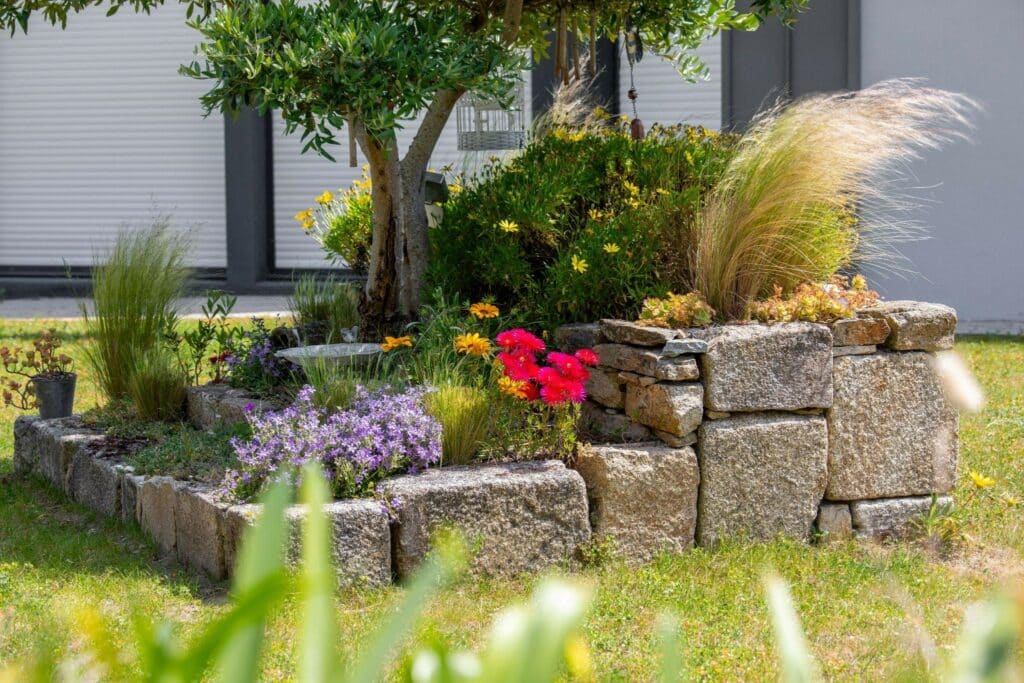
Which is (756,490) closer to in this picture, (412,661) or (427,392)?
(427,392)

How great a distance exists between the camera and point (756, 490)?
13.3ft

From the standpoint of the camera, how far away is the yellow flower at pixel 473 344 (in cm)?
422

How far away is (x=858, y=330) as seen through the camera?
4137 millimetres

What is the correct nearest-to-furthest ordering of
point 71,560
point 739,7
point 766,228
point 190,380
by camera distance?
point 71,560 → point 766,228 → point 190,380 → point 739,7

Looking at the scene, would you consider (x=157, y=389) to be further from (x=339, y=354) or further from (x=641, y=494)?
(x=641, y=494)

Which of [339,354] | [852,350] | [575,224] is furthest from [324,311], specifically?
[852,350]

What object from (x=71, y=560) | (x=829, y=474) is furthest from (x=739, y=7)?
(x=71, y=560)

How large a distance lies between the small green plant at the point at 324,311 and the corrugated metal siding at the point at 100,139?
22.2 ft

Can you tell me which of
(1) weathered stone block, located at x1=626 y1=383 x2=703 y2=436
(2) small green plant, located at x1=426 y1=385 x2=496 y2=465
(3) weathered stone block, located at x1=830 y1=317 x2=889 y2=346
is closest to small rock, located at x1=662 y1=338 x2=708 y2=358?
(1) weathered stone block, located at x1=626 y1=383 x2=703 y2=436

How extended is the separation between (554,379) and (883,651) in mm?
1310

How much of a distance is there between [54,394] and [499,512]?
8.64 feet

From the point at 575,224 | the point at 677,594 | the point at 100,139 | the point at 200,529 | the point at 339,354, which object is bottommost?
the point at 677,594

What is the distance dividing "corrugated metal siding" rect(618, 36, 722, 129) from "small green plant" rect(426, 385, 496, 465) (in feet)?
24.5

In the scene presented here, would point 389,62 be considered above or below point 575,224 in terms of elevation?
above
